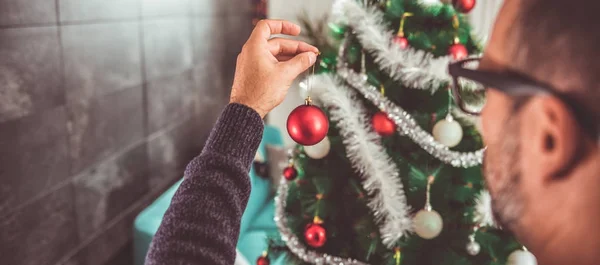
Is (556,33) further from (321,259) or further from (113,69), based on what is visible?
(113,69)

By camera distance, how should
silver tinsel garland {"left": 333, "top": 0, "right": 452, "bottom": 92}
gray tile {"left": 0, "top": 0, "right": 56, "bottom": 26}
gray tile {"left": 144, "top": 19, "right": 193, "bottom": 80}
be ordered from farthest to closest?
gray tile {"left": 144, "top": 19, "right": 193, "bottom": 80} → gray tile {"left": 0, "top": 0, "right": 56, "bottom": 26} → silver tinsel garland {"left": 333, "top": 0, "right": 452, "bottom": 92}

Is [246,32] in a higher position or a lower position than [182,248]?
lower

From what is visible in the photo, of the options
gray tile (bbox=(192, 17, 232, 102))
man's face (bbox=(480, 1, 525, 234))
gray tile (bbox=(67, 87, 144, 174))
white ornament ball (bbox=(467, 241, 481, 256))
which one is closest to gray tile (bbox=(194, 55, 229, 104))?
gray tile (bbox=(192, 17, 232, 102))

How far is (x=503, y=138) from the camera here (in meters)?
0.58

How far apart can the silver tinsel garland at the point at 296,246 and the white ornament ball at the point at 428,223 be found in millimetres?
192

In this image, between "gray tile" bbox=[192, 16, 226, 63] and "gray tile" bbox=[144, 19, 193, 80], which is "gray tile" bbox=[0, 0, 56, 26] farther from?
"gray tile" bbox=[192, 16, 226, 63]

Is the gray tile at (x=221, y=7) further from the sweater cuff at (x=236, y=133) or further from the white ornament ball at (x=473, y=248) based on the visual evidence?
the sweater cuff at (x=236, y=133)

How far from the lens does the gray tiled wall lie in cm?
167

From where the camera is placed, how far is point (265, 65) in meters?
0.73

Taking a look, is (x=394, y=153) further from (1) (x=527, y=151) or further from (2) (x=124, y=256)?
(2) (x=124, y=256)

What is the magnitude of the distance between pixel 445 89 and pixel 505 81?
814 millimetres

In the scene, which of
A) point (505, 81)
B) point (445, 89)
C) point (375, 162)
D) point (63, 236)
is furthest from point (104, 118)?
point (505, 81)

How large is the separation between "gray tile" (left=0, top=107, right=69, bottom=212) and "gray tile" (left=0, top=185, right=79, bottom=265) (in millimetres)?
50

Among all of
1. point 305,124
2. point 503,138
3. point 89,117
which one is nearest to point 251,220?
point 89,117
